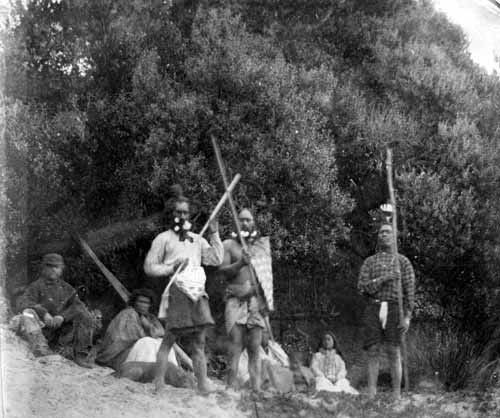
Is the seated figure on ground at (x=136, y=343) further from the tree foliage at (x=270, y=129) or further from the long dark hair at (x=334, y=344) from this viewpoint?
the long dark hair at (x=334, y=344)

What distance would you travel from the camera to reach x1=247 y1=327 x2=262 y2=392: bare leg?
923cm

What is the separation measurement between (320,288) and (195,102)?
2.43m

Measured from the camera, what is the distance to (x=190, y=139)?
1034cm

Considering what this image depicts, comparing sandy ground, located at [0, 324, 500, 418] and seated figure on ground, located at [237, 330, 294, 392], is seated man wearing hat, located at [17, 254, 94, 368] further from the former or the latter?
seated figure on ground, located at [237, 330, 294, 392]

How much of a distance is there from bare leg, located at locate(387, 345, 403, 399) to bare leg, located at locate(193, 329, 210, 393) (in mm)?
2003

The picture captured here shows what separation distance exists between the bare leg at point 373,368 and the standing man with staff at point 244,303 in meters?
1.17

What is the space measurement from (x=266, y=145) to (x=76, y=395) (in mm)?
3456

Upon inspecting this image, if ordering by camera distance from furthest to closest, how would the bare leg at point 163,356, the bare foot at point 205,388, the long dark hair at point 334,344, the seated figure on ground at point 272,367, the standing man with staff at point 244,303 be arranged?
the long dark hair at point 334,344
the seated figure on ground at point 272,367
the standing man with staff at point 244,303
the bare foot at point 205,388
the bare leg at point 163,356

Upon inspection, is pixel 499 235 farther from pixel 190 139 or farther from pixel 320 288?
pixel 190 139

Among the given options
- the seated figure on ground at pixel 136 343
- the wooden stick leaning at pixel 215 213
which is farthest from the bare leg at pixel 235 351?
the wooden stick leaning at pixel 215 213

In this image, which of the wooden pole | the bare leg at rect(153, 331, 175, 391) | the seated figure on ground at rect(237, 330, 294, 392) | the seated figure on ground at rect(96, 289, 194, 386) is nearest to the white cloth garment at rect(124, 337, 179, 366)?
the seated figure on ground at rect(96, 289, 194, 386)

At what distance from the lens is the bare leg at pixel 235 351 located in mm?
9188

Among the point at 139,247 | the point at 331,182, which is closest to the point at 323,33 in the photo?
the point at 331,182

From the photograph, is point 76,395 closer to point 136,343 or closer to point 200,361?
point 136,343
